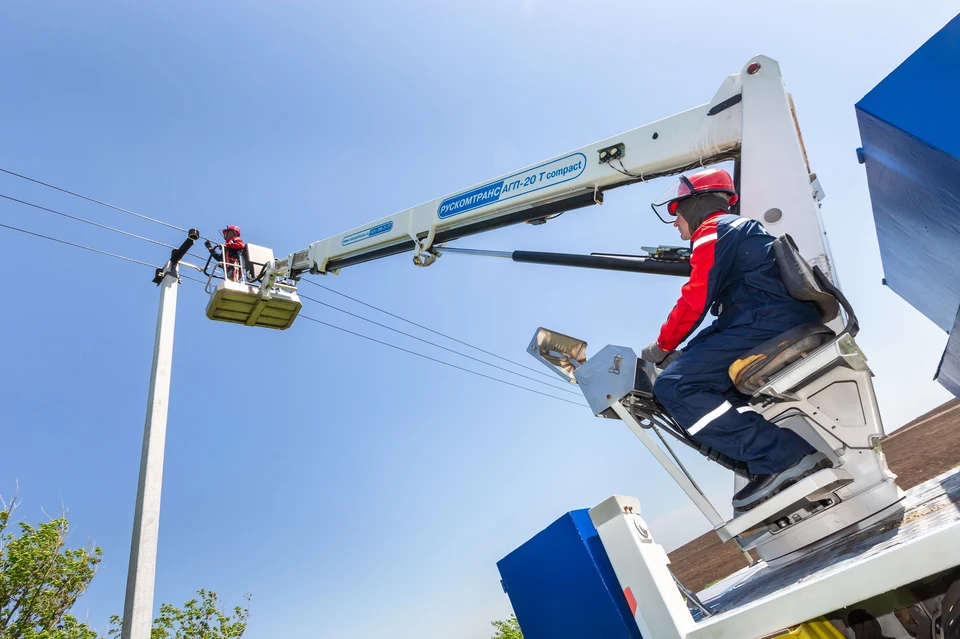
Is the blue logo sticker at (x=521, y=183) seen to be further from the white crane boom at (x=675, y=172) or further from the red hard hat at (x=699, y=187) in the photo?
the red hard hat at (x=699, y=187)

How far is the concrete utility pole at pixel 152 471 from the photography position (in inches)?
243

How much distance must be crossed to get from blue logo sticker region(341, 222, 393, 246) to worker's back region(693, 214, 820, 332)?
14.6 feet

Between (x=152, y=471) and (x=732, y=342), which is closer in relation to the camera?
(x=732, y=342)

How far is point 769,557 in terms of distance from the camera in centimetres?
337

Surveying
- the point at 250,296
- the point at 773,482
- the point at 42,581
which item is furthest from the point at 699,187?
the point at 42,581

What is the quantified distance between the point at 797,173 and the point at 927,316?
2419 mm

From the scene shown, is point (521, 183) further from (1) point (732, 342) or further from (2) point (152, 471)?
(2) point (152, 471)

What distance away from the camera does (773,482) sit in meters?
3.13

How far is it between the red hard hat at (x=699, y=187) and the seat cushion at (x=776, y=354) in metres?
0.99

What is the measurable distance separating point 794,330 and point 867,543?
103 cm

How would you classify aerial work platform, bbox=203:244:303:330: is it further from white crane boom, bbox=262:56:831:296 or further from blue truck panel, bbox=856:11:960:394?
blue truck panel, bbox=856:11:960:394

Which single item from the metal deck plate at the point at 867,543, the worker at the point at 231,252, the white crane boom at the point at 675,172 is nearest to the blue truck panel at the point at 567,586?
the metal deck plate at the point at 867,543

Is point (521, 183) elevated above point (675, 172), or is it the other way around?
point (521, 183)

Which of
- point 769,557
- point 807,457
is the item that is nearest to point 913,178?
point 807,457
